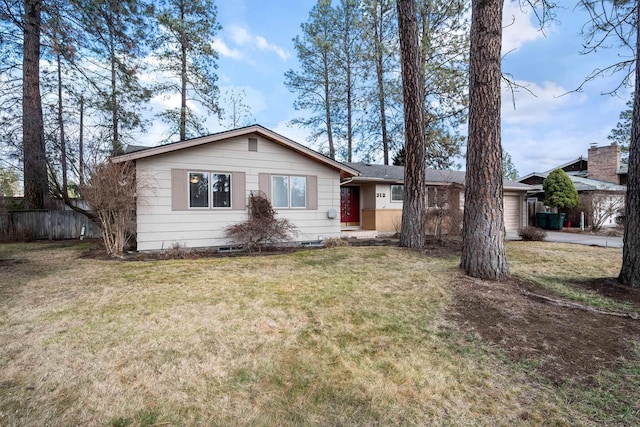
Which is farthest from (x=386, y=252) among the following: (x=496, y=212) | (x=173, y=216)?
(x=173, y=216)

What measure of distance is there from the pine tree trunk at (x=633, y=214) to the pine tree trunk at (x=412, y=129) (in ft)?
14.3

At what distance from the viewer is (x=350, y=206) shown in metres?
14.1

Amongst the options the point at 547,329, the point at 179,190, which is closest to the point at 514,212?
the point at 547,329

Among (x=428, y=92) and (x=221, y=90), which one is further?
(x=221, y=90)

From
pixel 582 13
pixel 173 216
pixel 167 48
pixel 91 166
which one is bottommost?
pixel 173 216

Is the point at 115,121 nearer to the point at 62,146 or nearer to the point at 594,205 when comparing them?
the point at 62,146

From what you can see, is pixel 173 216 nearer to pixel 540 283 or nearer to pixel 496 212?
pixel 496 212

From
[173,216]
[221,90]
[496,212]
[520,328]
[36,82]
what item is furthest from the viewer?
[221,90]

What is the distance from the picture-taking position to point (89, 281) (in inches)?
206

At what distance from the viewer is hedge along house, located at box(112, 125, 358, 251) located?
8195 mm

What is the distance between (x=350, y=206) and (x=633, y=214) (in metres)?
10.1

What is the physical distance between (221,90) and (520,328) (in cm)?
1805

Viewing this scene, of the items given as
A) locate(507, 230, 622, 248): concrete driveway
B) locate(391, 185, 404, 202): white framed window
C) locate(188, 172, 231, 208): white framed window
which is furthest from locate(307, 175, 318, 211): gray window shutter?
locate(507, 230, 622, 248): concrete driveway

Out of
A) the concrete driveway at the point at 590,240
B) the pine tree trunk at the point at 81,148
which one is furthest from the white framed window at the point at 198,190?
the concrete driveway at the point at 590,240
